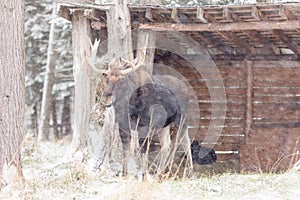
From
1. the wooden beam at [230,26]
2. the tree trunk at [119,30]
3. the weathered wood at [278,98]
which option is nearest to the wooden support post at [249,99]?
the weathered wood at [278,98]

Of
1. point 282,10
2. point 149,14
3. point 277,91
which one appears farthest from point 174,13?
point 277,91

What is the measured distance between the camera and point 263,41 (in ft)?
39.0

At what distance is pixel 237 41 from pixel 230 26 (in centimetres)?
197

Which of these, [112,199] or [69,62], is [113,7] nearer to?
[112,199]

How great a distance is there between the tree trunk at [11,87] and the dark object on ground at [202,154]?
231 inches

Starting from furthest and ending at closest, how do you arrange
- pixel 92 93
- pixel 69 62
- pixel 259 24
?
pixel 69 62 < pixel 92 93 < pixel 259 24

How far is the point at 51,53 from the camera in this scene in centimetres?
1784

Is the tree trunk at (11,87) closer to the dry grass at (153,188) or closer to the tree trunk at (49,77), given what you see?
the dry grass at (153,188)

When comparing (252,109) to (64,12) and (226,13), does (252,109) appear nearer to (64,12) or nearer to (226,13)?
(226,13)

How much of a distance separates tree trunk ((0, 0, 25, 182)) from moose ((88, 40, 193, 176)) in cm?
213

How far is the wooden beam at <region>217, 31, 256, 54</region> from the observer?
430 inches

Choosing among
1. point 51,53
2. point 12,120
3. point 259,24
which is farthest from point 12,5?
point 51,53

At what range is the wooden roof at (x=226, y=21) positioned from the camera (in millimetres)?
9277

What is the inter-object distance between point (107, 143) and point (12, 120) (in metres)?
3.06
